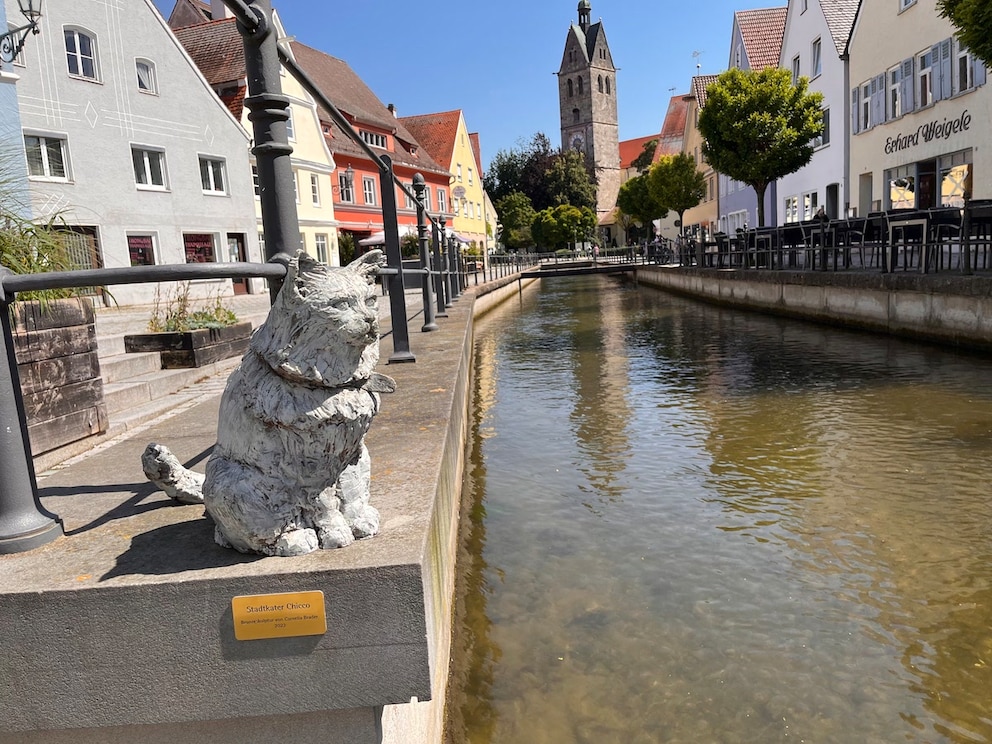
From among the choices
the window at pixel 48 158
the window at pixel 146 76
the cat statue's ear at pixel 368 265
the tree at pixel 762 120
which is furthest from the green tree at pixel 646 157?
the cat statue's ear at pixel 368 265

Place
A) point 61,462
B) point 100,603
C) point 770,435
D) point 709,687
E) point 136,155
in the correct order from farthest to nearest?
point 136,155 → point 770,435 → point 61,462 → point 709,687 → point 100,603

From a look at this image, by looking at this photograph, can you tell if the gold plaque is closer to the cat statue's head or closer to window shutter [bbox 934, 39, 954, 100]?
the cat statue's head

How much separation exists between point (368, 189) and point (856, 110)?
78.1 ft

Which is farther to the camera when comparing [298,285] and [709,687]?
[709,687]

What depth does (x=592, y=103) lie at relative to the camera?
95938 millimetres

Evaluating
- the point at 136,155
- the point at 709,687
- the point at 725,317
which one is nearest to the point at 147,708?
the point at 709,687

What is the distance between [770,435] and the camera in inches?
266

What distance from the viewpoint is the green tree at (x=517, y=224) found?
73.5 m

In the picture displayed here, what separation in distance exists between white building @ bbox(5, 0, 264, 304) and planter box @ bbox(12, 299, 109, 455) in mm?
14917

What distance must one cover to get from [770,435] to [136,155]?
2213 centimetres

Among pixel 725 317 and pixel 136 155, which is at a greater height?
pixel 136 155

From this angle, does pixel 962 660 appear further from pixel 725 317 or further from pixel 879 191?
pixel 879 191

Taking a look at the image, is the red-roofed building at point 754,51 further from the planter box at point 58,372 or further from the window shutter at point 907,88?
the planter box at point 58,372

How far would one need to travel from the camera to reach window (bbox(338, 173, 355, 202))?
3647 centimetres
